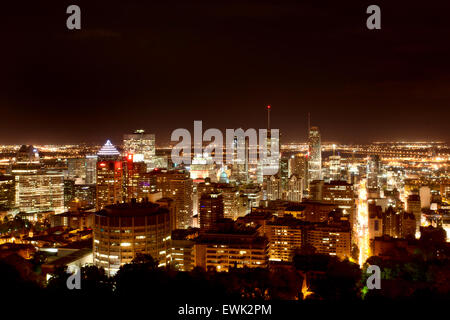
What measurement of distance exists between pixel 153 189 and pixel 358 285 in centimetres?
1356

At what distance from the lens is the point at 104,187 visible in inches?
782

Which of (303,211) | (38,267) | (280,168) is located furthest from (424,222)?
(38,267)

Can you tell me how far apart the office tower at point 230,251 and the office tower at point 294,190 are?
15.0 meters

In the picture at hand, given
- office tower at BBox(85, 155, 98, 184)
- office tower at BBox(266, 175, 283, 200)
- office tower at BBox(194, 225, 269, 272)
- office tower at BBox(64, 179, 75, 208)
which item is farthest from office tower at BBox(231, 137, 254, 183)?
office tower at BBox(194, 225, 269, 272)

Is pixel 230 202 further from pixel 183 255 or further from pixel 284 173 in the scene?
pixel 183 255

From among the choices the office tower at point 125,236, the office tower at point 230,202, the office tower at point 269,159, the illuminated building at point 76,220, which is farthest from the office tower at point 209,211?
the office tower at point 269,159

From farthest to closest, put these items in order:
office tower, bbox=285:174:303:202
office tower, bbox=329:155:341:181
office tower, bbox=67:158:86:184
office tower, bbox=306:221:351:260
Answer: office tower, bbox=329:155:341:181, office tower, bbox=67:158:86:184, office tower, bbox=285:174:303:202, office tower, bbox=306:221:351:260

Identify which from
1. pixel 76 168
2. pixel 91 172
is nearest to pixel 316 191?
pixel 91 172

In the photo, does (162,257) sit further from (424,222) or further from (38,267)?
(424,222)

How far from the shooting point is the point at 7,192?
22.1m

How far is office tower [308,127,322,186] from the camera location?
32812 mm

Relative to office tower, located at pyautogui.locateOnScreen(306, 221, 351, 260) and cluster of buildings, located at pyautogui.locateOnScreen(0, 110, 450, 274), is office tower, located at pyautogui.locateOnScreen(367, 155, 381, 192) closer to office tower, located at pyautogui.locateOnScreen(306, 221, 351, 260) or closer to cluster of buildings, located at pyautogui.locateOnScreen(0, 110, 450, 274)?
cluster of buildings, located at pyautogui.locateOnScreen(0, 110, 450, 274)

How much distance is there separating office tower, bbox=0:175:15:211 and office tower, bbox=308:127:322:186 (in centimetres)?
1899

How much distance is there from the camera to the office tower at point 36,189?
23.1m
